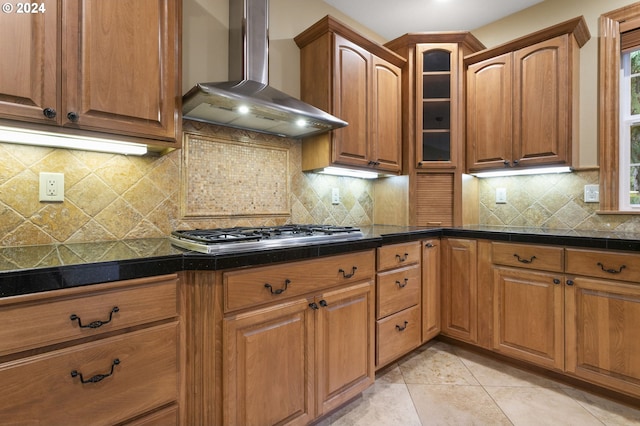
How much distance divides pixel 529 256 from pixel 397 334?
38.8 inches

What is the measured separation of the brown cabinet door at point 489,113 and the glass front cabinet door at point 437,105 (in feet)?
0.53

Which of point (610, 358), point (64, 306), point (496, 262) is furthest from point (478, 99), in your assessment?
point (64, 306)

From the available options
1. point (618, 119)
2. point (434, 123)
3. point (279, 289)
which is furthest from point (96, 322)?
point (618, 119)

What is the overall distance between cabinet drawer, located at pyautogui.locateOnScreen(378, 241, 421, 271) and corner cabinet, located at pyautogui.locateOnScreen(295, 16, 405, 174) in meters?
0.67

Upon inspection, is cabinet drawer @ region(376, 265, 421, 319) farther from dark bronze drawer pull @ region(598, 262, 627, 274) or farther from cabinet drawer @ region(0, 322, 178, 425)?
cabinet drawer @ region(0, 322, 178, 425)

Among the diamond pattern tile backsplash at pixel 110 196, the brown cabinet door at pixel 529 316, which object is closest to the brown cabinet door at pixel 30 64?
the diamond pattern tile backsplash at pixel 110 196

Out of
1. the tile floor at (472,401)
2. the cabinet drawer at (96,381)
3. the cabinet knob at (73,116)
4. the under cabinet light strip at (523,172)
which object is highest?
the cabinet knob at (73,116)

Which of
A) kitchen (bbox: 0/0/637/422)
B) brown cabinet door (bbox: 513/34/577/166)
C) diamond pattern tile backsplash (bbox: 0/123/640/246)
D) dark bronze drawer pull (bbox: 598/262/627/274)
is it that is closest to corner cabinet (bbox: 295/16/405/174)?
kitchen (bbox: 0/0/637/422)

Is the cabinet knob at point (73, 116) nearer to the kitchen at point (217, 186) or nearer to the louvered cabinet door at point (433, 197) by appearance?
the kitchen at point (217, 186)

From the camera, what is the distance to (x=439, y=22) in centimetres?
285

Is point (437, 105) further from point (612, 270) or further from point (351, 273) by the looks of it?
point (351, 273)

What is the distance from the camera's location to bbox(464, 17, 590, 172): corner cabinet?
225 cm

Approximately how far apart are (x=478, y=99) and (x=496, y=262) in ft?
4.57

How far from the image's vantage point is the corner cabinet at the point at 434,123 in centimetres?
264
